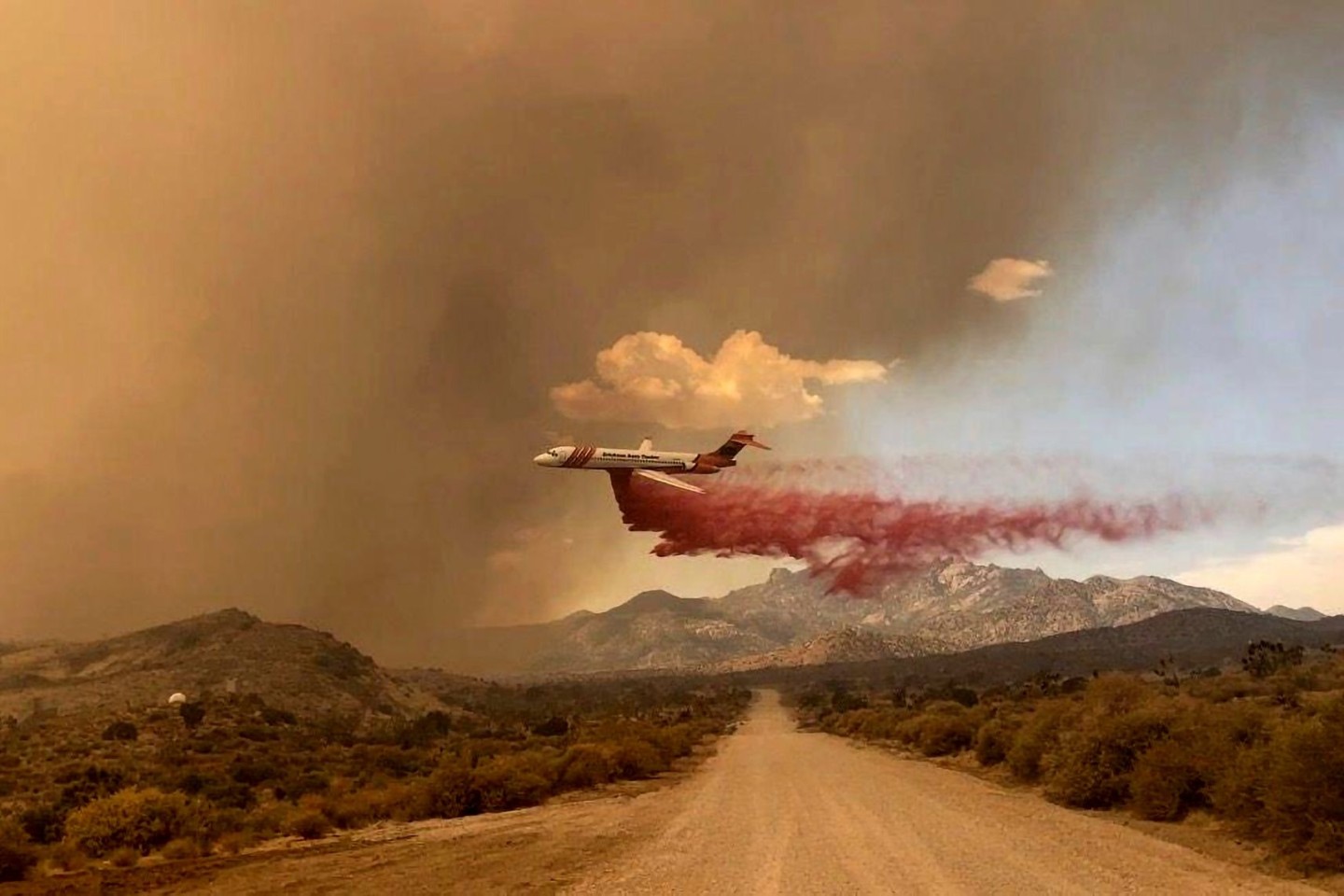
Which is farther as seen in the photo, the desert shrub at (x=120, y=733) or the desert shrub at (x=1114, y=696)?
the desert shrub at (x=120, y=733)

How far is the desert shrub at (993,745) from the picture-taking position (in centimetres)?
3719

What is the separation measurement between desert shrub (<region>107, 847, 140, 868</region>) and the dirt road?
14.3ft

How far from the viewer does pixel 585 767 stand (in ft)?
119

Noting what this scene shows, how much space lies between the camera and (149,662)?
174750mm

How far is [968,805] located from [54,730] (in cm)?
8131

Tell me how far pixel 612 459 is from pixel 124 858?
3046 centimetres

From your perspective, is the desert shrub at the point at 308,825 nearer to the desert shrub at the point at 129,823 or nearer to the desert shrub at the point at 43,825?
the desert shrub at the point at 129,823

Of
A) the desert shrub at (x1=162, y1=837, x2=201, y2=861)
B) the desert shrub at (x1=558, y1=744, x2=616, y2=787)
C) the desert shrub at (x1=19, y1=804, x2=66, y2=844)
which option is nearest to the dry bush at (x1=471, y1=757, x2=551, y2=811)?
the desert shrub at (x1=558, y1=744, x2=616, y2=787)

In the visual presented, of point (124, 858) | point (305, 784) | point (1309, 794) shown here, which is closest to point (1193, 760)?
point (1309, 794)

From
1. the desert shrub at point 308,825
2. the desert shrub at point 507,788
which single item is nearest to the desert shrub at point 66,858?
the desert shrub at point 308,825

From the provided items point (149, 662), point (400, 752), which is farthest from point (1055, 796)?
point (149, 662)

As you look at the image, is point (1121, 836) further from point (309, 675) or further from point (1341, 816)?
point (309, 675)

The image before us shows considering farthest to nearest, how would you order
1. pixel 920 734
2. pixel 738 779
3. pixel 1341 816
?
1. pixel 920 734
2. pixel 738 779
3. pixel 1341 816

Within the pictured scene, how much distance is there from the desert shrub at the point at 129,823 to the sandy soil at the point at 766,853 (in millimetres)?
4198
